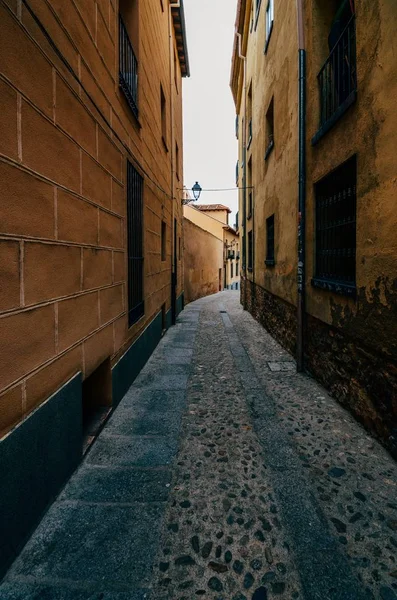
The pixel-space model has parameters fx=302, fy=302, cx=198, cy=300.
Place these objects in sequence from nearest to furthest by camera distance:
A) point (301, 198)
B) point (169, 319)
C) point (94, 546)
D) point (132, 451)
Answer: point (94, 546) < point (132, 451) < point (301, 198) < point (169, 319)

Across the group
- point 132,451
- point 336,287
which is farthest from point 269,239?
point 132,451

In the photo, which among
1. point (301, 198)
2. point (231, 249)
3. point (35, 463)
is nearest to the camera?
point (35, 463)

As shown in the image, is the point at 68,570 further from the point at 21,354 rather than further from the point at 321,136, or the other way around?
the point at 321,136

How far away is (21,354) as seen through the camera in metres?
1.90

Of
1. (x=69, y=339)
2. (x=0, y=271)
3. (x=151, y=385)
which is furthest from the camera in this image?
(x=151, y=385)

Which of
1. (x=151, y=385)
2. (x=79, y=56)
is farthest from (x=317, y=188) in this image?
(x=151, y=385)

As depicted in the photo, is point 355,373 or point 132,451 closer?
point 132,451

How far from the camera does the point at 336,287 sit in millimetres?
4043

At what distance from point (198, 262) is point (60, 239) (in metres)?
15.7

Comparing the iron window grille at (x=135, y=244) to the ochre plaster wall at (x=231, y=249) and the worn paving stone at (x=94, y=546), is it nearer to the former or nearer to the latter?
the worn paving stone at (x=94, y=546)

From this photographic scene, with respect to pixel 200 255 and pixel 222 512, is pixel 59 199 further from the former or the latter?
pixel 200 255

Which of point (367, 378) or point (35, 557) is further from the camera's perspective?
point (367, 378)

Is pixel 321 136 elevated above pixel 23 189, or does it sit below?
above

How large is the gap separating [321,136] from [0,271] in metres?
4.63
